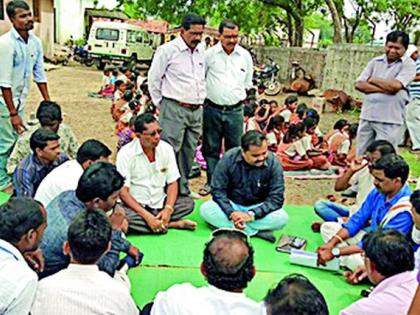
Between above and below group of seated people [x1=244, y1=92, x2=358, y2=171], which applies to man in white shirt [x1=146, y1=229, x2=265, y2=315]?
above

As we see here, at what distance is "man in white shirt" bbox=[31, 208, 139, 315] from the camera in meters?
1.88

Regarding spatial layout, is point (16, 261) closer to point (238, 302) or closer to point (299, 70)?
point (238, 302)

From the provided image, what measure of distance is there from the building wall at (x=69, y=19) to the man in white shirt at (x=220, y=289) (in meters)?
27.0

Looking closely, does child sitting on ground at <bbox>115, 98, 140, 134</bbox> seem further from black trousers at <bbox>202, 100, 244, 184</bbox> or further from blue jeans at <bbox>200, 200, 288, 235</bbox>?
blue jeans at <bbox>200, 200, 288, 235</bbox>

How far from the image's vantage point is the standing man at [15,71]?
424cm

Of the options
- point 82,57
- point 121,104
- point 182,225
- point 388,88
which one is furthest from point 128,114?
point 82,57

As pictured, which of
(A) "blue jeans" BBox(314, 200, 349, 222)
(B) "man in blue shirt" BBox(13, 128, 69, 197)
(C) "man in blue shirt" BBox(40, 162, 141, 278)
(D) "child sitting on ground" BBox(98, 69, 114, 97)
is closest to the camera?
(C) "man in blue shirt" BBox(40, 162, 141, 278)

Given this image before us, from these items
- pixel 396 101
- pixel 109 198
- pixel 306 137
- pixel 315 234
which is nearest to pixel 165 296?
pixel 109 198

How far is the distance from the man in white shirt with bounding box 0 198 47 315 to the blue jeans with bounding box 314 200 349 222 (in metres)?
2.55

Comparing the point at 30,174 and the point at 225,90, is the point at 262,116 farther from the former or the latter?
the point at 30,174

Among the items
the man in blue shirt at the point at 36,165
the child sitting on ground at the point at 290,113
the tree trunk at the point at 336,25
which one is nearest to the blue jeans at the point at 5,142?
the man in blue shirt at the point at 36,165

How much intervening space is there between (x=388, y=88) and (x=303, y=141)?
1.95 m

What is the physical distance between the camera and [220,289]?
1.94 meters

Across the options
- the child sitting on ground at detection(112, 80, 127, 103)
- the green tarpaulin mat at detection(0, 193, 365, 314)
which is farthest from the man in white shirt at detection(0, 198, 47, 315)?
the child sitting on ground at detection(112, 80, 127, 103)
